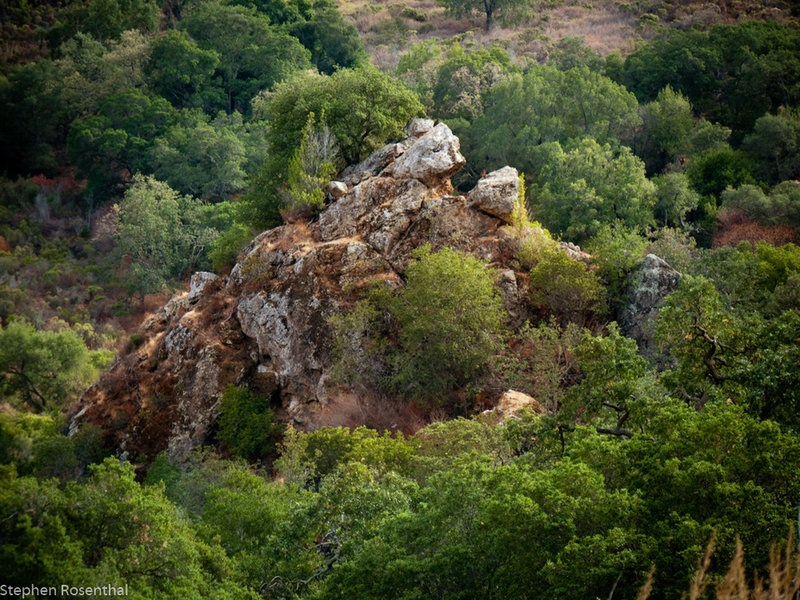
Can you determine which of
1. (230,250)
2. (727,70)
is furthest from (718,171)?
(230,250)

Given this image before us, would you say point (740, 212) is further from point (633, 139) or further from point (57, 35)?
point (57, 35)

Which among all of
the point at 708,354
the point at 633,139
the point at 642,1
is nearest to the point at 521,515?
the point at 708,354

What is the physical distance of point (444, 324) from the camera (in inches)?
1131

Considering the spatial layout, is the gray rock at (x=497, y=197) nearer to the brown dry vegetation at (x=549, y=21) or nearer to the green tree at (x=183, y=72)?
the brown dry vegetation at (x=549, y=21)

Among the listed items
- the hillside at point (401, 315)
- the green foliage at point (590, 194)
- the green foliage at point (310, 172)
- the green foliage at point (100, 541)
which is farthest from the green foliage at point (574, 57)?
the green foliage at point (100, 541)

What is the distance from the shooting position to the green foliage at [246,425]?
A: 103ft

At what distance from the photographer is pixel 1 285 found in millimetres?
61219

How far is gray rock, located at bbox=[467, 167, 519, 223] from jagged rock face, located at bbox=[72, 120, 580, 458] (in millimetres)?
164

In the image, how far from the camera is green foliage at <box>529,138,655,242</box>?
46938 mm

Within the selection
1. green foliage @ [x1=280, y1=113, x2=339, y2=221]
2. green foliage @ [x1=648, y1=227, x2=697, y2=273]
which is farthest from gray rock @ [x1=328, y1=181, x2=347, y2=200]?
green foliage @ [x1=648, y1=227, x2=697, y2=273]

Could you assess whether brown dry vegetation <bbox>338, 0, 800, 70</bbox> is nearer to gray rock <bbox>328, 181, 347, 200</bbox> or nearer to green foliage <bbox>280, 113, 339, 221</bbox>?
green foliage <bbox>280, 113, 339, 221</bbox>

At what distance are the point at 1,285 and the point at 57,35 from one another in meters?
44.2

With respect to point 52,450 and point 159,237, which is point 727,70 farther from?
point 52,450

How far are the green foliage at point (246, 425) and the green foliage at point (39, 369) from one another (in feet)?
53.6
